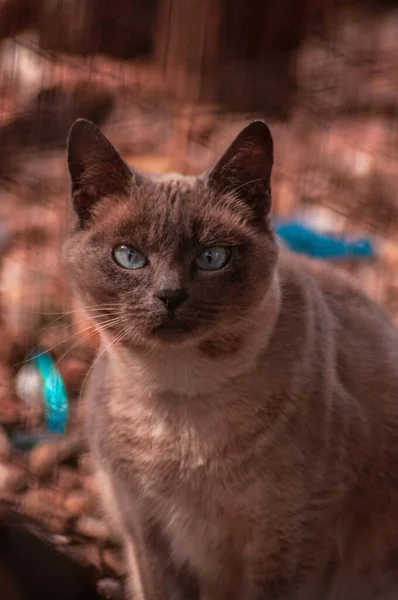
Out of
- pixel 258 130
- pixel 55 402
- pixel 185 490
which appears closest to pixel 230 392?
pixel 185 490

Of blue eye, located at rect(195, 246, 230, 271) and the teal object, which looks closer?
blue eye, located at rect(195, 246, 230, 271)

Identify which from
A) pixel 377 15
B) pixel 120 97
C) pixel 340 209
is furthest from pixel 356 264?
pixel 120 97

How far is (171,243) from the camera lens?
46.4 inches

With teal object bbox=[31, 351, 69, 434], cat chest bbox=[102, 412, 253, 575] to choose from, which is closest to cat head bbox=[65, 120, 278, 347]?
cat chest bbox=[102, 412, 253, 575]

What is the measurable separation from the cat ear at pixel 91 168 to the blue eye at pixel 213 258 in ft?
0.61

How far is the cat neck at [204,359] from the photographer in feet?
4.06

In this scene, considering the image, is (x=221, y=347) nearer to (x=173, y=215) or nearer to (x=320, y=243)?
(x=173, y=215)

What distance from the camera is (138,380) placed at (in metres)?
1.30

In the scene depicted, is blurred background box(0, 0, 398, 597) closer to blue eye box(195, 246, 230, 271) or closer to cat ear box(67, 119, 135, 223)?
cat ear box(67, 119, 135, 223)

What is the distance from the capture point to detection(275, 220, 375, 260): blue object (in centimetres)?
206

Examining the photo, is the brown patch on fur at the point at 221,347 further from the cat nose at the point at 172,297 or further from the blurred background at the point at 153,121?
the blurred background at the point at 153,121

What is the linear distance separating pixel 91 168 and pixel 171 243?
0.19 metres

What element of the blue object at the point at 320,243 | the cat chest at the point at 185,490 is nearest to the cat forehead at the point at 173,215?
the cat chest at the point at 185,490

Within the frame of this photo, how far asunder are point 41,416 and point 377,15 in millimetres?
1248
